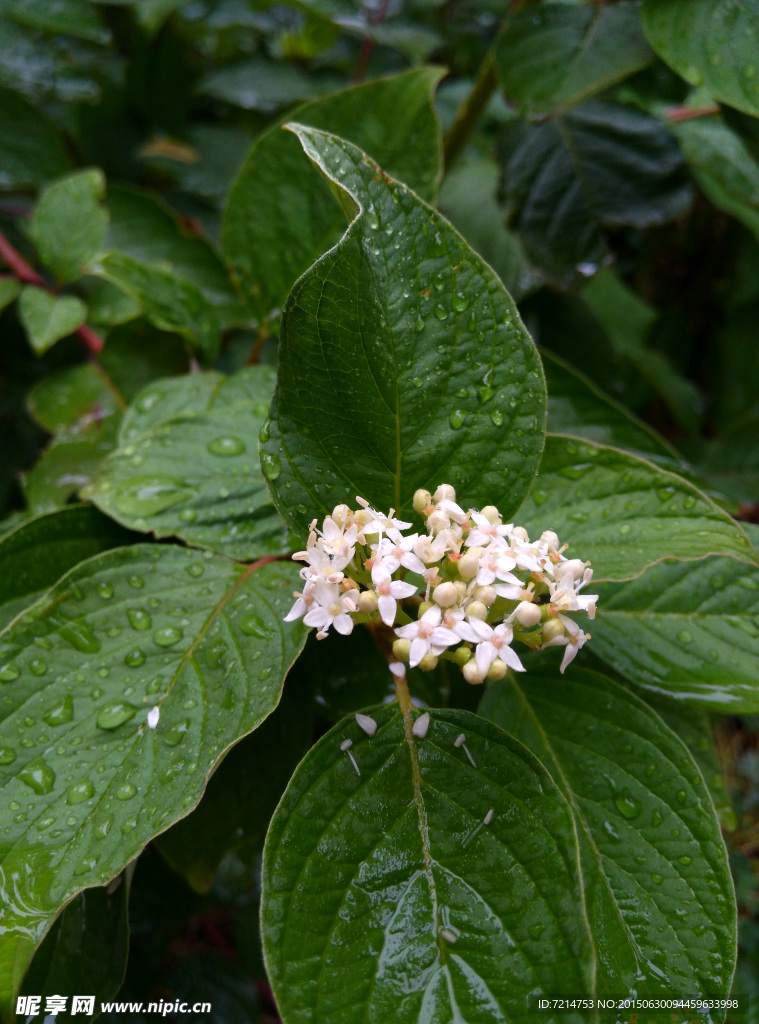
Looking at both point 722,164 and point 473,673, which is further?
point 722,164

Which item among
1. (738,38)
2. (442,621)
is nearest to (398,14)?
(738,38)

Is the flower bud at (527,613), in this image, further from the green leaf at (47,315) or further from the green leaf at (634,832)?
the green leaf at (47,315)

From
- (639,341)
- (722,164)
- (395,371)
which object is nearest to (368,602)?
(395,371)

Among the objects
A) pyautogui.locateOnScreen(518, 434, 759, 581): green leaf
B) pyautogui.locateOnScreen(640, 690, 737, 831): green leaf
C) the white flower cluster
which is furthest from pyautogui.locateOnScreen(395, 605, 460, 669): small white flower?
pyautogui.locateOnScreen(640, 690, 737, 831): green leaf

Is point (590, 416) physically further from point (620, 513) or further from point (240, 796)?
point (240, 796)

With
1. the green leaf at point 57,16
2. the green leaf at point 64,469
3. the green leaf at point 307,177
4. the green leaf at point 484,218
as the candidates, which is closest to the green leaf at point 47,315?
the green leaf at point 64,469

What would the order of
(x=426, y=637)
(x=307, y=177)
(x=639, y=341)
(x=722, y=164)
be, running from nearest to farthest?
1. (x=426, y=637)
2. (x=307, y=177)
3. (x=722, y=164)
4. (x=639, y=341)
